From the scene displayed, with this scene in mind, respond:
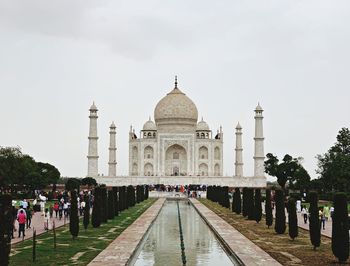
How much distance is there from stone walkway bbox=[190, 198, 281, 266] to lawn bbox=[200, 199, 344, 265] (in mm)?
181

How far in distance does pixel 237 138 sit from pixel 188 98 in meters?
6.61

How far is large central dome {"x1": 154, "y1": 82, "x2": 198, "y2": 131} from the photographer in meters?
53.2

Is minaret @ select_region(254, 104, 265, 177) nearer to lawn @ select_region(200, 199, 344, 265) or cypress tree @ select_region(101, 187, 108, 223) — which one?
lawn @ select_region(200, 199, 344, 265)

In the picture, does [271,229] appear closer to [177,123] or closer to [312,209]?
[312,209]

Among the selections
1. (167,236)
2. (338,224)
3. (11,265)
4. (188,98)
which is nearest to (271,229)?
(167,236)

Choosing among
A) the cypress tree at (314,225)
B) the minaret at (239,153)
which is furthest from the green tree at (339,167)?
the cypress tree at (314,225)

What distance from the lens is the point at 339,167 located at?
108 ft

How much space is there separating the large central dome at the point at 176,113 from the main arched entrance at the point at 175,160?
6.54 ft

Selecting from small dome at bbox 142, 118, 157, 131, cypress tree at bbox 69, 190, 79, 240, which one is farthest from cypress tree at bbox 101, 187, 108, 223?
small dome at bbox 142, 118, 157, 131

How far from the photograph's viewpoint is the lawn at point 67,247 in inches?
410

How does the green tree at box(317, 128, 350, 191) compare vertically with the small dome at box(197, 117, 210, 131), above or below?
below

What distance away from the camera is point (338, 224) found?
10547 millimetres

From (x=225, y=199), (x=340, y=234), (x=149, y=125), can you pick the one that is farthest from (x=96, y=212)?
(x=149, y=125)

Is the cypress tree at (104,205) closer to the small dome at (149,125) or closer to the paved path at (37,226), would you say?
the paved path at (37,226)
